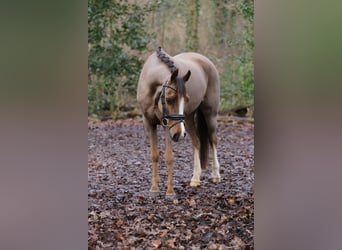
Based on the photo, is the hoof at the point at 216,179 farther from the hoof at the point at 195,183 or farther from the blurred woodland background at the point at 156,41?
the blurred woodland background at the point at 156,41

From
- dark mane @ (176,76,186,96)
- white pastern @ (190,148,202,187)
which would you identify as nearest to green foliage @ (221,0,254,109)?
white pastern @ (190,148,202,187)

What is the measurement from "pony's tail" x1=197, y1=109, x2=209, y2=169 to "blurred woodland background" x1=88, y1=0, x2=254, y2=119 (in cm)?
62

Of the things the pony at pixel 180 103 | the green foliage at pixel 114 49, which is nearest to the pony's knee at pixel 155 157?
the pony at pixel 180 103

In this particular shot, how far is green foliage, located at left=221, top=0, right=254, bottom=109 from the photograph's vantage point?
489 cm

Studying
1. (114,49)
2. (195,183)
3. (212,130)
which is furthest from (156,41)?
(195,183)

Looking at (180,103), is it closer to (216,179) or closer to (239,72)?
(216,179)

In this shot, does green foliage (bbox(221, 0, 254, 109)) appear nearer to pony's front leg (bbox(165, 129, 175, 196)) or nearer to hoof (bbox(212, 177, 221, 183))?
hoof (bbox(212, 177, 221, 183))

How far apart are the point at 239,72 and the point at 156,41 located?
1.07 m

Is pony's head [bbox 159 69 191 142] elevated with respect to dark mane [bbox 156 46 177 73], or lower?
lower

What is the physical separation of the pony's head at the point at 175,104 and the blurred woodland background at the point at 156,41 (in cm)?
83

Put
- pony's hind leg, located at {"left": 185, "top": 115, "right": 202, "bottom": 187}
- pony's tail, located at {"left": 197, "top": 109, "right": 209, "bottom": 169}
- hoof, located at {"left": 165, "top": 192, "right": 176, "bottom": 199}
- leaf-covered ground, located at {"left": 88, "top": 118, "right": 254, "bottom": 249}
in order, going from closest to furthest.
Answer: leaf-covered ground, located at {"left": 88, "top": 118, "right": 254, "bottom": 249} < hoof, located at {"left": 165, "top": 192, "right": 176, "bottom": 199} < pony's hind leg, located at {"left": 185, "top": 115, "right": 202, "bottom": 187} < pony's tail, located at {"left": 197, "top": 109, "right": 209, "bottom": 169}
